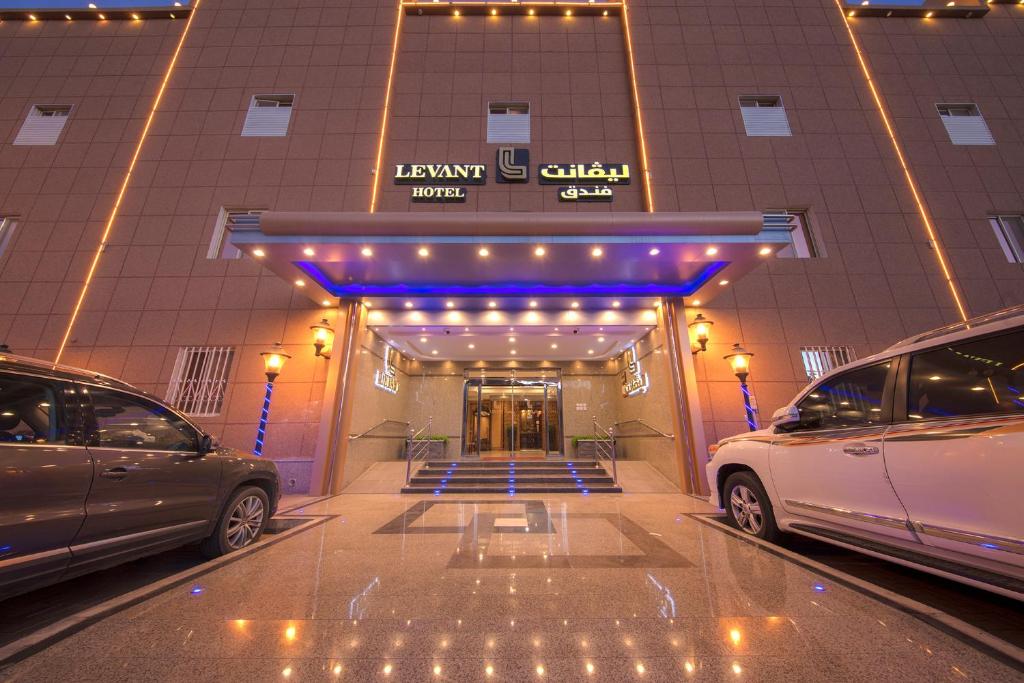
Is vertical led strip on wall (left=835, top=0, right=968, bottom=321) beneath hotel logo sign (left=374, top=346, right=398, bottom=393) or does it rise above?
above

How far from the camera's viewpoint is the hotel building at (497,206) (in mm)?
7242

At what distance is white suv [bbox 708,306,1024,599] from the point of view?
1.89 meters

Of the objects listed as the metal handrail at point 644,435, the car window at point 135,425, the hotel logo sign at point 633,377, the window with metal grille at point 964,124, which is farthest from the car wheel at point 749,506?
the window with metal grille at point 964,124

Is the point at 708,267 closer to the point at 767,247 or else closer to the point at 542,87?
the point at 767,247

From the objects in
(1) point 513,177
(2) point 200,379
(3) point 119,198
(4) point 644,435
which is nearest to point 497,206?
(1) point 513,177

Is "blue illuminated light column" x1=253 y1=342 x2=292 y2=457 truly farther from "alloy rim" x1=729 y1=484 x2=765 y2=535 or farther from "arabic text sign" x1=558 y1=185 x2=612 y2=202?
"alloy rim" x1=729 y1=484 x2=765 y2=535

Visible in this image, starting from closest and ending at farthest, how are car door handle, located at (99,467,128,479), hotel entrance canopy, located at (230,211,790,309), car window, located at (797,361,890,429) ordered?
car door handle, located at (99,467,128,479) < car window, located at (797,361,890,429) < hotel entrance canopy, located at (230,211,790,309)

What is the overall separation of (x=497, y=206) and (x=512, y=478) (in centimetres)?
646

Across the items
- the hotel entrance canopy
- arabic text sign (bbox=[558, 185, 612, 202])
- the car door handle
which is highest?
arabic text sign (bbox=[558, 185, 612, 202])

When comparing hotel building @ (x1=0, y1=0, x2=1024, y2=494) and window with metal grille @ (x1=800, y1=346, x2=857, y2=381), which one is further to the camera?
window with metal grille @ (x1=800, y1=346, x2=857, y2=381)

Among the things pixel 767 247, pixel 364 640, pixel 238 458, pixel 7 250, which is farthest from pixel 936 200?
pixel 7 250

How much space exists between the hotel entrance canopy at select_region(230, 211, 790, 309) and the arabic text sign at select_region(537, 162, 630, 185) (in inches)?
129

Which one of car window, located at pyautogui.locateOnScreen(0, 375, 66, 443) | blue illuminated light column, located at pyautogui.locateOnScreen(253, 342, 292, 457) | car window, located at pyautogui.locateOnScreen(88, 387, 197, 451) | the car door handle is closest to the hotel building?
blue illuminated light column, located at pyautogui.locateOnScreen(253, 342, 292, 457)

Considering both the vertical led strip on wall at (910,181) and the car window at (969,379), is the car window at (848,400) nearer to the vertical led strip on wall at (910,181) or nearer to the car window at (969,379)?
the car window at (969,379)
